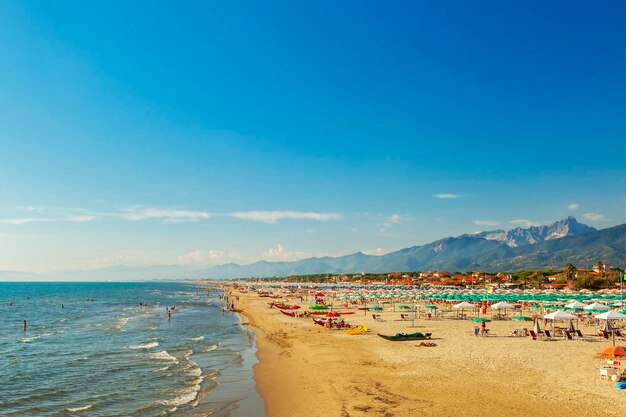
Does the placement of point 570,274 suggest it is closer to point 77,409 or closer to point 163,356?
point 163,356

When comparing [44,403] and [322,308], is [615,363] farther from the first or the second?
[322,308]

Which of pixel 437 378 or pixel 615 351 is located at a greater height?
pixel 615 351

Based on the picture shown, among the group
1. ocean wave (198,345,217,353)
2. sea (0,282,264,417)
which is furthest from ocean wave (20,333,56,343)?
ocean wave (198,345,217,353)

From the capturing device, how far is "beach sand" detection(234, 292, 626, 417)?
1474cm

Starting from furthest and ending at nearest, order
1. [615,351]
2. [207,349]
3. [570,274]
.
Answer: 1. [570,274]
2. [207,349]
3. [615,351]

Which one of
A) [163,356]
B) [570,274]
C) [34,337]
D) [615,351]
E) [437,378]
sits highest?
[570,274]

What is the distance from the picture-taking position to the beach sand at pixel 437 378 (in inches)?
580

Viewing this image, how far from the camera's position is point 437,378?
18703 millimetres

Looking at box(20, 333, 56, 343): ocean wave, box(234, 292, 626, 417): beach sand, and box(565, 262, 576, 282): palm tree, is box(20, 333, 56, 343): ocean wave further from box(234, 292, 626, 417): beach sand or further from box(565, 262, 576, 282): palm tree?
box(565, 262, 576, 282): palm tree

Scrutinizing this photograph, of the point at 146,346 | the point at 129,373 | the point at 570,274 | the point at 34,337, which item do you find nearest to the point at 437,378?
the point at 129,373

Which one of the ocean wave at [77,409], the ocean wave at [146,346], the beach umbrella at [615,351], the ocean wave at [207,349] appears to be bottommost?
the ocean wave at [207,349]

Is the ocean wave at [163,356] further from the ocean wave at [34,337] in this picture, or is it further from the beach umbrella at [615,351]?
the beach umbrella at [615,351]

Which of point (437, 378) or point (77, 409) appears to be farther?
point (437, 378)

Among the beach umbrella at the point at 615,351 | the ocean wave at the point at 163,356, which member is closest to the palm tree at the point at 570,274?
the beach umbrella at the point at 615,351
